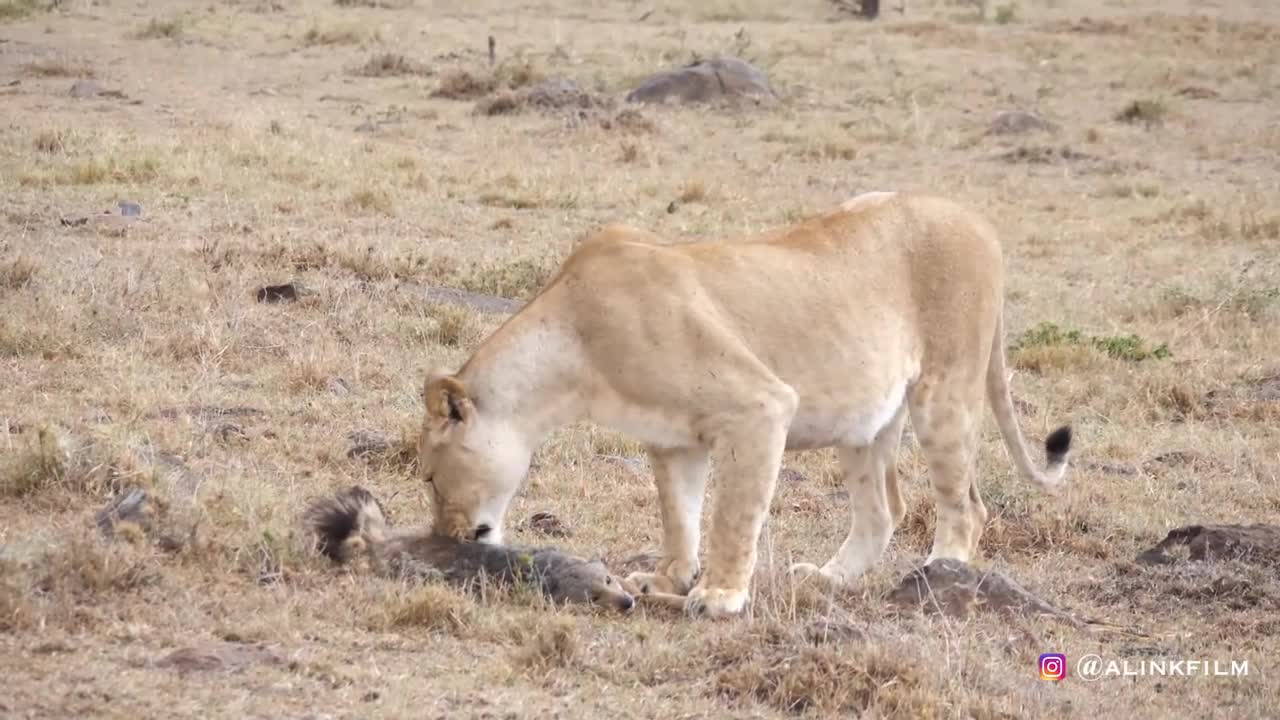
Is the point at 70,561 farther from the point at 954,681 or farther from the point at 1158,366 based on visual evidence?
the point at 1158,366

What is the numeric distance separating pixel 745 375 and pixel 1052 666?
1.22 meters

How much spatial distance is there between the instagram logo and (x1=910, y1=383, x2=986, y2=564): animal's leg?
922 mm

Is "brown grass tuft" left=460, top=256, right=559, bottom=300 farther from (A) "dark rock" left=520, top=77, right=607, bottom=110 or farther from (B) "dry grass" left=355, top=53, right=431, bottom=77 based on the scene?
(B) "dry grass" left=355, top=53, right=431, bottom=77

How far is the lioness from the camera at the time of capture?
5293mm

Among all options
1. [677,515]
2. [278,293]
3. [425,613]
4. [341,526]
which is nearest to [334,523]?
[341,526]

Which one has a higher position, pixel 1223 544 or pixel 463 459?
pixel 463 459

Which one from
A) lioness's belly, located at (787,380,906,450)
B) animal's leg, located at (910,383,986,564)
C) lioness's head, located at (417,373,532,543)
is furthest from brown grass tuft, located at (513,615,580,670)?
animal's leg, located at (910,383,986,564)

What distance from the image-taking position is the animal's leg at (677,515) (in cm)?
552

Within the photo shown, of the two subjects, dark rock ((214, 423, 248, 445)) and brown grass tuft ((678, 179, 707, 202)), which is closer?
dark rock ((214, 423, 248, 445))

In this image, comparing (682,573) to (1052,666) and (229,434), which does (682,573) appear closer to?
(1052,666)

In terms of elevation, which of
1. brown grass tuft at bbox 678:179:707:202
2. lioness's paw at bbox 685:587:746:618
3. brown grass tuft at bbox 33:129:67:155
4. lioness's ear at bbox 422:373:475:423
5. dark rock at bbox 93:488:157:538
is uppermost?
lioness's ear at bbox 422:373:475:423

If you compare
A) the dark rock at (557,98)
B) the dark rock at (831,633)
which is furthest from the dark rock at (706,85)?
the dark rock at (831,633)

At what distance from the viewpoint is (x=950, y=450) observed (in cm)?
602

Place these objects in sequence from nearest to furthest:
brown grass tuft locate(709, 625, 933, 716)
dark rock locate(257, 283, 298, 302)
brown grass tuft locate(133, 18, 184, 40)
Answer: brown grass tuft locate(709, 625, 933, 716), dark rock locate(257, 283, 298, 302), brown grass tuft locate(133, 18, 184, 40)
